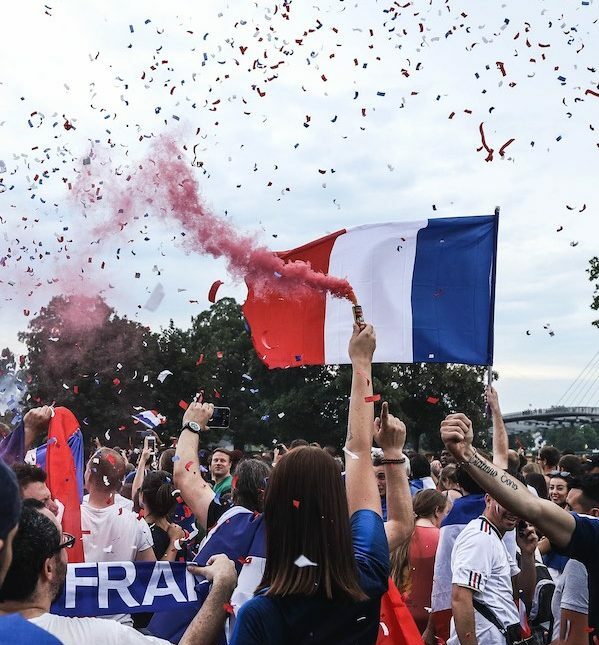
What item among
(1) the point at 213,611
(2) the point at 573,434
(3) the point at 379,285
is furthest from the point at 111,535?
(2) the point at 573,434

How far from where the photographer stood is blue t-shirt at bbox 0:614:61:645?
2691mm

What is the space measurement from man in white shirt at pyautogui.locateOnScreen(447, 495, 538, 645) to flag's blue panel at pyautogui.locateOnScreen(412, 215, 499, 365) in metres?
4.04

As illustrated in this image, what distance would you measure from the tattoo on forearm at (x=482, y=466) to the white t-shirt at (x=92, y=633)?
1603mm

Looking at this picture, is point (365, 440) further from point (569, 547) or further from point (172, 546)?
point (172, 546)

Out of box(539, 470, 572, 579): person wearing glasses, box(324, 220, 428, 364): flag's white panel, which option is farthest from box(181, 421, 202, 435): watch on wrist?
box(324, 220, 428, 364): flag's white panel

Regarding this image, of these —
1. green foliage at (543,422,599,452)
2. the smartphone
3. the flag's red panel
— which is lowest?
the smartphone

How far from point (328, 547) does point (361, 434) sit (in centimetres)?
72

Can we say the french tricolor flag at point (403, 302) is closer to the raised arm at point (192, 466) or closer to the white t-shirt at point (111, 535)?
the white t-shirt at point (111, 535)

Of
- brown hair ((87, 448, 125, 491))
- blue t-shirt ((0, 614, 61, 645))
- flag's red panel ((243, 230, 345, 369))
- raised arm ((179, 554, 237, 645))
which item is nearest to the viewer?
blue t-shirt ((0, 614, 61, 645))

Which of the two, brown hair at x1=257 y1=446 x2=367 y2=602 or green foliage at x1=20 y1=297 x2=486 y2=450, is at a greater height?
green foliage at x1=20 y1=297 x2=486 y2=450

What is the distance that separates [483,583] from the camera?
5.48 metres

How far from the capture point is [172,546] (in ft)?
25.4

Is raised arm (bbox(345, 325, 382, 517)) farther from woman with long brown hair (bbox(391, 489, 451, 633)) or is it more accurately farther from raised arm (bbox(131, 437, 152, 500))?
raised arm (bbox(131, 437, 152, 500))

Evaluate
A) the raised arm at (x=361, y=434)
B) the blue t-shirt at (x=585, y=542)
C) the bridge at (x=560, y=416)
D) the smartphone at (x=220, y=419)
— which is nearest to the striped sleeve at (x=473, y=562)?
the blue t-shirt at (x=585, y=542)
